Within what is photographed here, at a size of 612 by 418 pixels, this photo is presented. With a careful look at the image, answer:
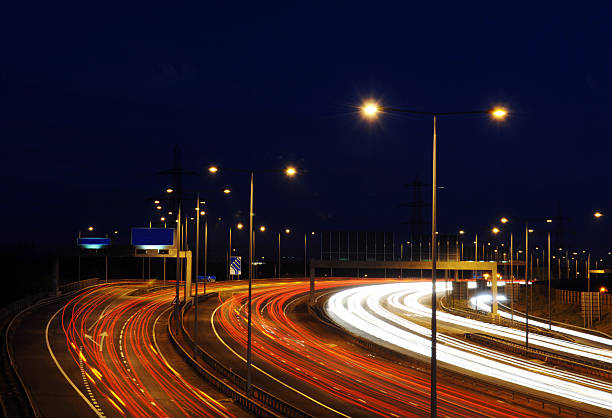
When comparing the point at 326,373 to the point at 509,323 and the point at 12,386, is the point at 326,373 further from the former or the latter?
the point at 509,323

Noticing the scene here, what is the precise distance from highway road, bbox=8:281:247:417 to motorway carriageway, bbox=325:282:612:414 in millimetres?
17706

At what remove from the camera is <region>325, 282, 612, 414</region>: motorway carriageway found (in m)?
38.2

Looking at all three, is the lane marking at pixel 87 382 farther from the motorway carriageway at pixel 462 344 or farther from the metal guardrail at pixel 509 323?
the metal guardrail at pixel 509 323

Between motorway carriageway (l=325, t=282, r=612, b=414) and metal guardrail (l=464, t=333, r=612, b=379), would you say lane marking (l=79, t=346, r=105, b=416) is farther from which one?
metal guardrail (l=464, t=333, r=612, b=379)

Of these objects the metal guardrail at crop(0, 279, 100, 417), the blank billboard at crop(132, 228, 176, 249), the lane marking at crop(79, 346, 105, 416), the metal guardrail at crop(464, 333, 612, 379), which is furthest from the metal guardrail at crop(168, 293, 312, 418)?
the blank billboard at crop(132, 228, 176, 249)

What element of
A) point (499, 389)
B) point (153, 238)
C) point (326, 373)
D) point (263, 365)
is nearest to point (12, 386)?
point (263, 365)

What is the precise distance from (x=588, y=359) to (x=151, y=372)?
31.9 meters

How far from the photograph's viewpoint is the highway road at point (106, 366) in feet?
106

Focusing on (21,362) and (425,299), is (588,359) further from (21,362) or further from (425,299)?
(425,299)

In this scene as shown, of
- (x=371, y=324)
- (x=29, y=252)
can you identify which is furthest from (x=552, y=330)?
(x=29, y=252)

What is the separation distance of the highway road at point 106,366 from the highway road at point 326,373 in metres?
3.85

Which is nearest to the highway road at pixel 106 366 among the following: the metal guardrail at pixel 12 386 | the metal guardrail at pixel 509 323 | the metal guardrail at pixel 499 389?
the metal guardrail at pixel 12 386

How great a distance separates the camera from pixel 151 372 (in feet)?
135

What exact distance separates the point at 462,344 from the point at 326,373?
18098mm
